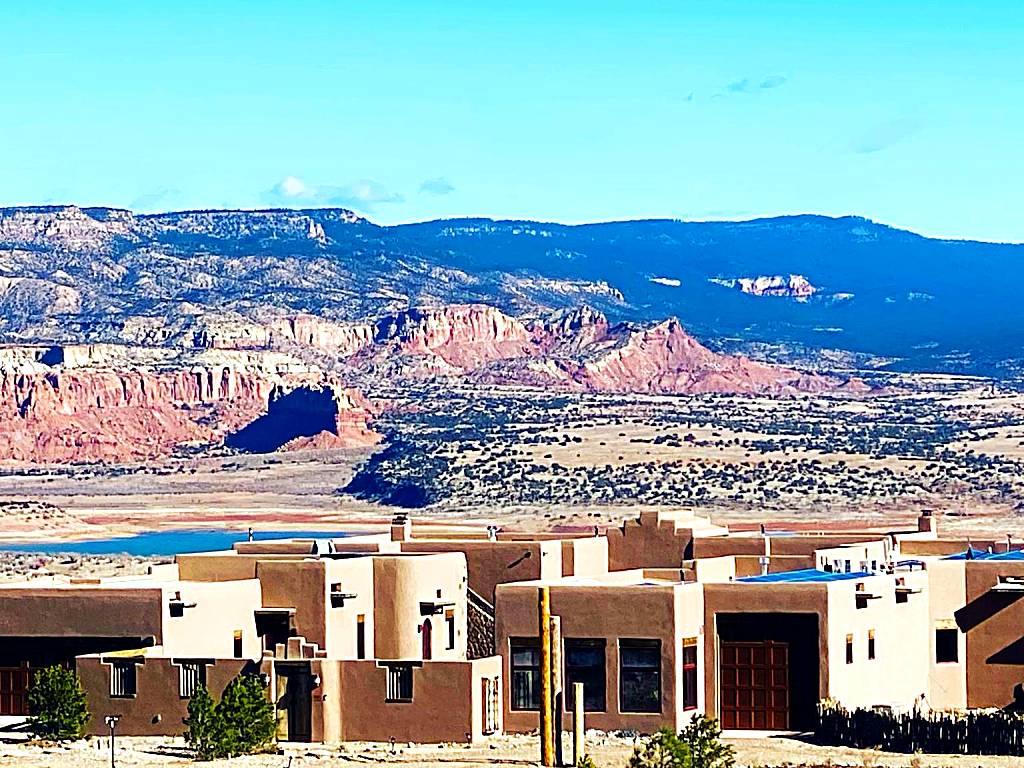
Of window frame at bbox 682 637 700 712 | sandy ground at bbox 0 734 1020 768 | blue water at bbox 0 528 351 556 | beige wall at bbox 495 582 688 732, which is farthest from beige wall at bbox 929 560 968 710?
blue water at bbox 0 528 351 556

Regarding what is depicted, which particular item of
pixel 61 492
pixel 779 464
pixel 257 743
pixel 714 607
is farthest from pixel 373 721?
pixel 61 492

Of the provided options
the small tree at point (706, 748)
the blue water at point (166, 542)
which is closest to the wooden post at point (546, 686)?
the small tree at point (706, 748)

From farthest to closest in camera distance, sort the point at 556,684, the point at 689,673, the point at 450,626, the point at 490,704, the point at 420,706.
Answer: the point at 450,626
the point at 689,673
the point at 490,704
the point at 556,684
the point at 420,706

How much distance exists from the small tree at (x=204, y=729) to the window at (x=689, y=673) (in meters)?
7.47

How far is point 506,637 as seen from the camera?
42.4 meters

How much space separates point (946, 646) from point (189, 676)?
45.4 feet

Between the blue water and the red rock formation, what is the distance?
4427cm

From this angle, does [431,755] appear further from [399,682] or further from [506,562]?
[506,562]

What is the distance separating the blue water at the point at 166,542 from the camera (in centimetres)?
11069

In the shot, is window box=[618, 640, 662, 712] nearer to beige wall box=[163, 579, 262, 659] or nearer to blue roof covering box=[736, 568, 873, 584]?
blue roof covering box=[736, 568, 873, 584]

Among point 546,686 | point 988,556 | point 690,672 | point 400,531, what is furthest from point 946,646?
point 400,531

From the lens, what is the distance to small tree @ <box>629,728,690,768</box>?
3550 centimetres

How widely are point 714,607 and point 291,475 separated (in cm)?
11217

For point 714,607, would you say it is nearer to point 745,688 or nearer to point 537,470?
point 745,688
